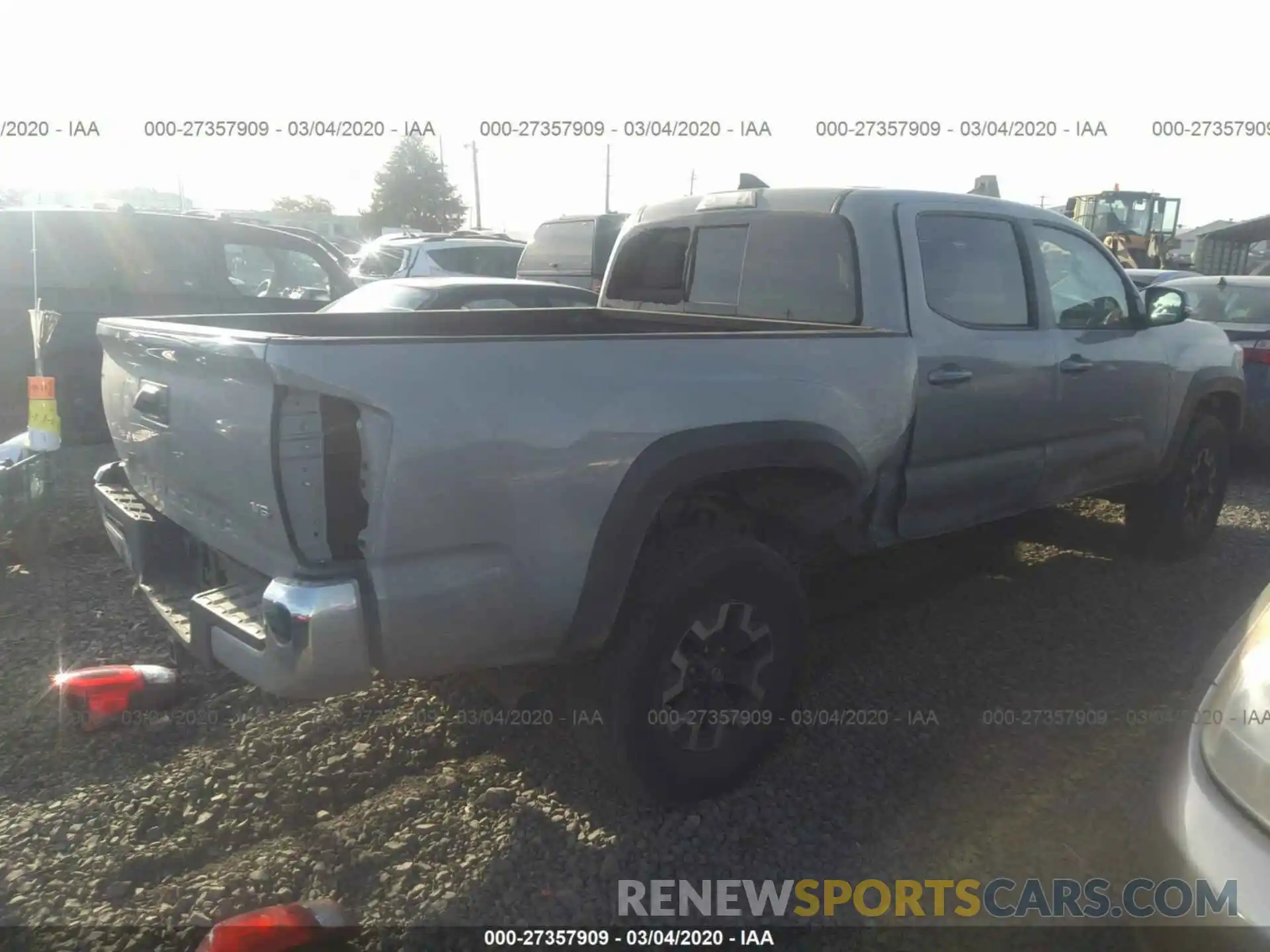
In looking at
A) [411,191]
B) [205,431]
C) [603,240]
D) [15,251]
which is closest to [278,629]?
[205,431]

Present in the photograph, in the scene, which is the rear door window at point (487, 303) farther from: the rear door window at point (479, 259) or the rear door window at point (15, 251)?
the rear door window at point (479, 259)

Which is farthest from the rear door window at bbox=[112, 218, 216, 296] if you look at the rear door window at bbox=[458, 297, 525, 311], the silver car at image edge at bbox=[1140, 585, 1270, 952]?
the silver car at image edge at bbox=[1140, 585, 1270, 952]

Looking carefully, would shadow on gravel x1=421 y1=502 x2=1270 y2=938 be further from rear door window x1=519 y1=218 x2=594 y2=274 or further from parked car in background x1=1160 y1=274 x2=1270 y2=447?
rear door window x1=519 y1=218 x2=594 y2=274

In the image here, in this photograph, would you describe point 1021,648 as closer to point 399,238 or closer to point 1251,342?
point 1251,342

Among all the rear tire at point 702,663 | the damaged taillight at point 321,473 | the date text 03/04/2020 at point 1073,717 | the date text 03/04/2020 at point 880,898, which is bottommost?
the date text 03/04/2020 at point 880,898

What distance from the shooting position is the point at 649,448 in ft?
8.86

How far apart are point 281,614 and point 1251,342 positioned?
7.72 m

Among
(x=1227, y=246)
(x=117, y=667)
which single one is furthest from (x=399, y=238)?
(x=1227, y=246)

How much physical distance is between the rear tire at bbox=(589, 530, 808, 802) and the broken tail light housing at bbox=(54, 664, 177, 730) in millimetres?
1768

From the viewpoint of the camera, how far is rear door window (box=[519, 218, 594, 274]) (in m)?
12.2

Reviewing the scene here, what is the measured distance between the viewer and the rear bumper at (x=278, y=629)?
2.24m

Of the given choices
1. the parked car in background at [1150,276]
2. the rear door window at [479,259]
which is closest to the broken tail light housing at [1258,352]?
the parked car in background at [1150,276]

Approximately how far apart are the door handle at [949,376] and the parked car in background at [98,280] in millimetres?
5698

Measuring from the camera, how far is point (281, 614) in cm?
227
